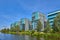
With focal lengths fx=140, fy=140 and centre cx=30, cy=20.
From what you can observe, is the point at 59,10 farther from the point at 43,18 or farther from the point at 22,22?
the point at 22,22

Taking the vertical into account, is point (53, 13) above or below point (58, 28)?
above

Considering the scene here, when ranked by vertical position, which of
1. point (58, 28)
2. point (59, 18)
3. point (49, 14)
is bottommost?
point (58, 28)

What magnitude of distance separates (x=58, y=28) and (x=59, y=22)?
2976 millimetres

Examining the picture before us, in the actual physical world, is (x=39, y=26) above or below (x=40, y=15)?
below

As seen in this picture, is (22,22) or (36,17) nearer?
(36,17)

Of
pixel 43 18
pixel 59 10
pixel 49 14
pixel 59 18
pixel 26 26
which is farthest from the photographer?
pixel 26 26

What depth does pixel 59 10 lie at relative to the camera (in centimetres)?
13488

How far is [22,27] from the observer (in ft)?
630

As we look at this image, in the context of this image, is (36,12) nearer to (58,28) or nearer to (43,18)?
(43,18)

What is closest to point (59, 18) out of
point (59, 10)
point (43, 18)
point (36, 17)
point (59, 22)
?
point (59, 22)

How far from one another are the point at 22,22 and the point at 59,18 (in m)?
134

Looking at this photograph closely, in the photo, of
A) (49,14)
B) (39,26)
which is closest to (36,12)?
(49,14)

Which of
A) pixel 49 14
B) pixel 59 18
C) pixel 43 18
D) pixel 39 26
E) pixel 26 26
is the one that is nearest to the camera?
pixel 59 18

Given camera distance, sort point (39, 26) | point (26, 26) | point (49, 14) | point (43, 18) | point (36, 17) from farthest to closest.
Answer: point (26, 26) < point (43, 18) < point (36, 17) < point (49, 14) < point (39, 26)
